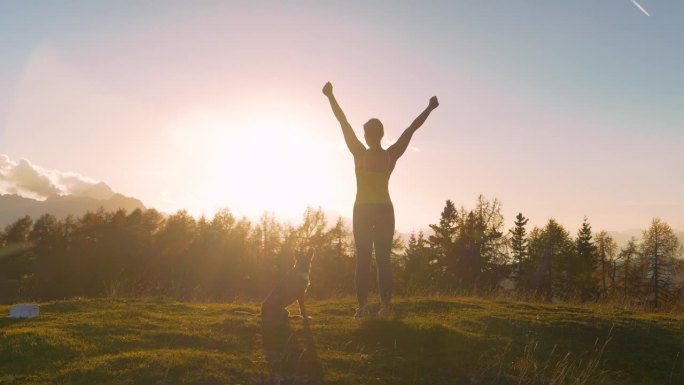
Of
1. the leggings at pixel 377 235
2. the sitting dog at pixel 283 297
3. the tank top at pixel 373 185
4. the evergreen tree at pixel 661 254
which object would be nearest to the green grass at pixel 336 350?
the sitting dog at pixel 283 297

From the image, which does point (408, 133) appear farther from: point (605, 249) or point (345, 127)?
point (605, 249)

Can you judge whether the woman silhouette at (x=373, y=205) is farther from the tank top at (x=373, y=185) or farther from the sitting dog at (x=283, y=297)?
the sitting dog at (x=283, y=297)

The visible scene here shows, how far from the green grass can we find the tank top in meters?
2.23

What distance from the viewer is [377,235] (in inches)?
343

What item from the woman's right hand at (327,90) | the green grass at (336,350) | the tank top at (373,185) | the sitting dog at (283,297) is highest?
the woman's right hand at (327,90)

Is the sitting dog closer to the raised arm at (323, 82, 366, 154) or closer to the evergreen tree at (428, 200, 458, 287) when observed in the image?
the raised arm at (323, 82, 366, 154)

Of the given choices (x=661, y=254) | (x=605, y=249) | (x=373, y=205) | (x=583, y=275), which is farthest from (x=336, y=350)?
(x=605, y=249)

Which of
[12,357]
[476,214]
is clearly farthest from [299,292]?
[476,214]

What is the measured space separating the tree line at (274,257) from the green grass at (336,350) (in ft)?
142

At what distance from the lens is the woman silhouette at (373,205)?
866cm

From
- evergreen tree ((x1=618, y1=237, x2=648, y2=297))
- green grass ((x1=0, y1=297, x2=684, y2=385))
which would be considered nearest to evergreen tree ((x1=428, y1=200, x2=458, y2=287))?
evergreen tree ((x1=618, y1=237, x2=648, y2=297))

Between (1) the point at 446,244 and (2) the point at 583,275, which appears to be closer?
(2) the point at 583,275

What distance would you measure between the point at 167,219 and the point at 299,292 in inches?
2475

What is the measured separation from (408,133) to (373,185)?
4.17ft
